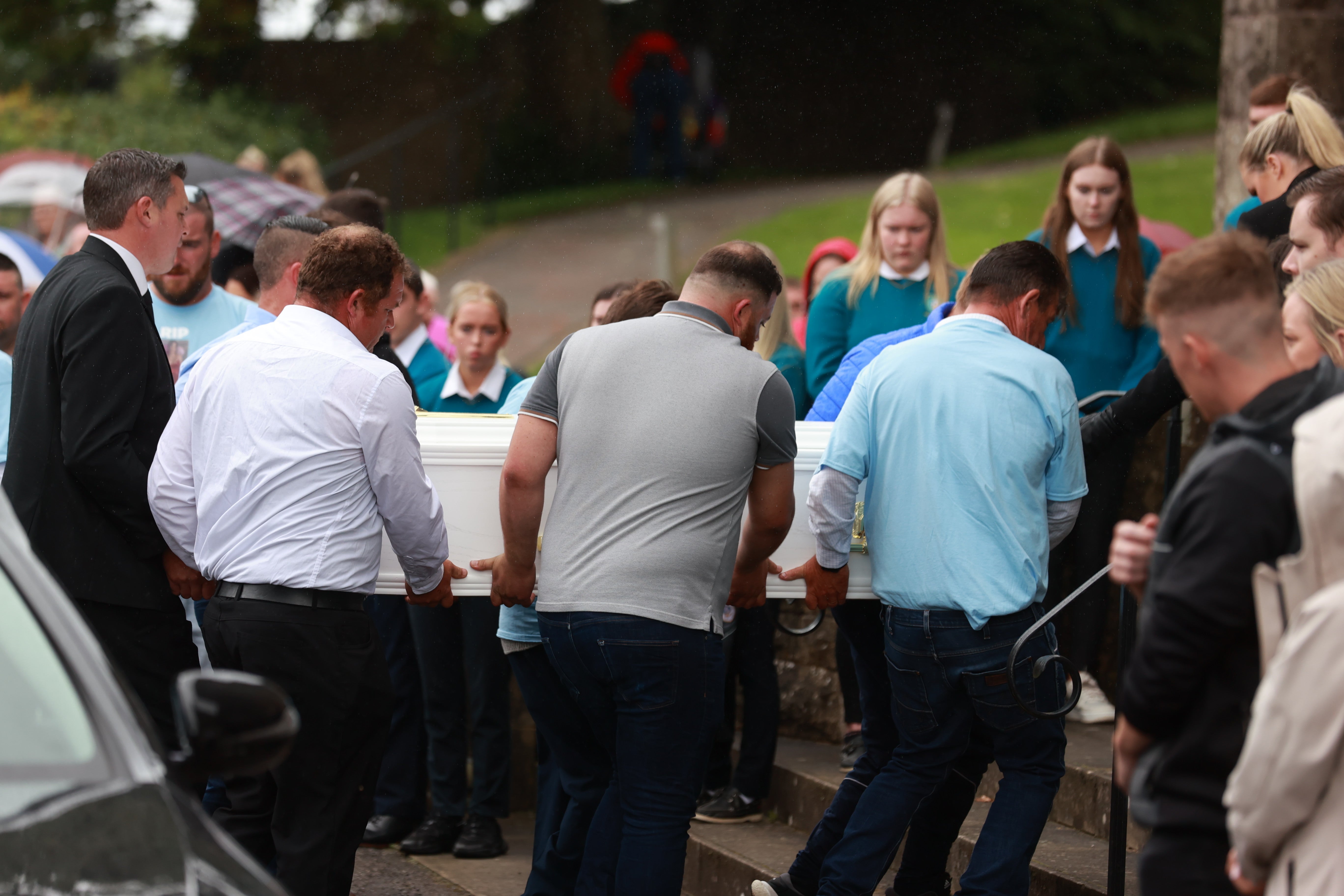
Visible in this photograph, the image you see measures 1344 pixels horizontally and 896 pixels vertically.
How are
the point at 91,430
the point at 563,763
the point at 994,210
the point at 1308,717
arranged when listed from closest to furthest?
the point at 1308,717 → the point at 91,430 → the point at 563,763 → the point at 994,210

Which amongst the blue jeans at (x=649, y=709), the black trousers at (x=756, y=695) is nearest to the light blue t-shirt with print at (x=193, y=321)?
the black trousers at (x=756, y=695)

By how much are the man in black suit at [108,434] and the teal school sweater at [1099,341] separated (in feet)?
11.6

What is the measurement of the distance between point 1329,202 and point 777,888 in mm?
2714

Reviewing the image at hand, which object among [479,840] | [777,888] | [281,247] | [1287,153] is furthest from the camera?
[479,840]

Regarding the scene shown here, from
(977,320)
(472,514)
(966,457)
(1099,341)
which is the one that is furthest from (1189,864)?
(1099,341)

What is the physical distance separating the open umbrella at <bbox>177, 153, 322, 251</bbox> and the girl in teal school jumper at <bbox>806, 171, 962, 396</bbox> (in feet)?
8.77

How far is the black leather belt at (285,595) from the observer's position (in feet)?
13.4

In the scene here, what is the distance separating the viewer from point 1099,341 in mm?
6184

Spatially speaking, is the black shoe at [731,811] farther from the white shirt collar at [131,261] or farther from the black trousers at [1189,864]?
the black trousers at [1189,864]

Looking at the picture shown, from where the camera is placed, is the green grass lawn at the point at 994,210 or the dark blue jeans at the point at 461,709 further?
the green grass lawn at the point at 994,210

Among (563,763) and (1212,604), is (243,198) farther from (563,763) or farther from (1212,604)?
(1212,604)

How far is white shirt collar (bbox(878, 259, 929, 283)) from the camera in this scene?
21.0ft

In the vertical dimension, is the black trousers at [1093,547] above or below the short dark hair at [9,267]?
below

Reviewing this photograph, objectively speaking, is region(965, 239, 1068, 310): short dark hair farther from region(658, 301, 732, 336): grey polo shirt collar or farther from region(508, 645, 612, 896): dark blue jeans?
region(508, 645, 612, 896): dark blue jeans
